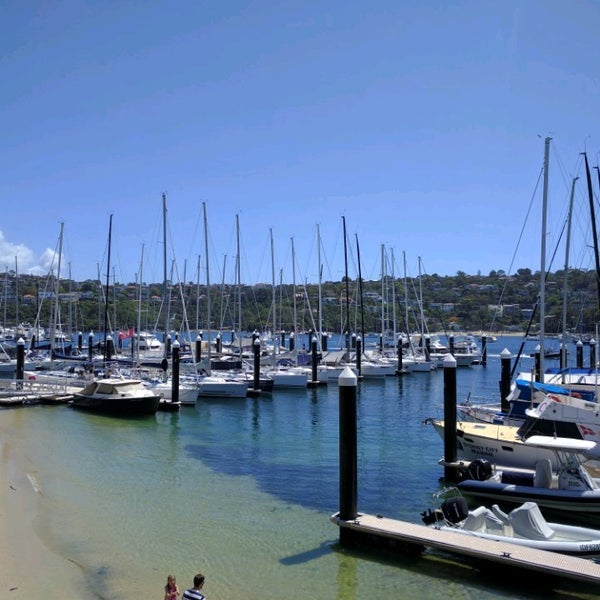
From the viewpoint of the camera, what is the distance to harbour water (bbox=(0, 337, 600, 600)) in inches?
555

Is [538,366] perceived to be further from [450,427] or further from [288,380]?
[288,380]

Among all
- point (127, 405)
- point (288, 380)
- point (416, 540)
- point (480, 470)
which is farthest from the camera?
point (288, 380)

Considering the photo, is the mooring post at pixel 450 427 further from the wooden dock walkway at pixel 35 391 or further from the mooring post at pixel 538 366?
the wooden dock walkway at pixel 35 391

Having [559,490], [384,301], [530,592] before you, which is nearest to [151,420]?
[559,490]

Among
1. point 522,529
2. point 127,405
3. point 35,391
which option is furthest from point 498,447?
point 35,391

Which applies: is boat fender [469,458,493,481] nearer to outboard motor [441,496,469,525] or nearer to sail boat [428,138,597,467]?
sail boat [428,138,597,467]

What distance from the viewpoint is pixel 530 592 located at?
13.7 metres

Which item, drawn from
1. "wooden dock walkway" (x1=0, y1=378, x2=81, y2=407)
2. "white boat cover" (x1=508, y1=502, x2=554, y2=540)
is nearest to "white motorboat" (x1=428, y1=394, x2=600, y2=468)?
"white boat cover" (x1=508, y1=502, x2=554, y2=540)

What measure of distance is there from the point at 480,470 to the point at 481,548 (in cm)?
688

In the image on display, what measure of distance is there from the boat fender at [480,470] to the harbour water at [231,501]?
4.92ft

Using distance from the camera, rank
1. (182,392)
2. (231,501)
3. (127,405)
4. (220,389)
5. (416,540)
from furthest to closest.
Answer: (220,389)
(182,392)
(127,405)
(231,501)
(416,540)

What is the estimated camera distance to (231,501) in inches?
797

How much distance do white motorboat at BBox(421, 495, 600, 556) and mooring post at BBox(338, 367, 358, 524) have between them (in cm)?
229

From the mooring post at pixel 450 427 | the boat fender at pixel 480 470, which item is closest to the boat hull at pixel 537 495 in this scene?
the boat fender at pixel 480 470
